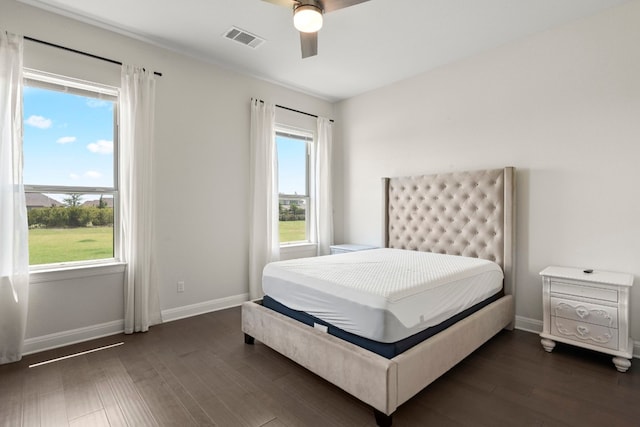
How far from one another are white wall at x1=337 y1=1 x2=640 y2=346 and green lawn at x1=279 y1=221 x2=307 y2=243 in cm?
194

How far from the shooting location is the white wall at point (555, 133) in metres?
2.73

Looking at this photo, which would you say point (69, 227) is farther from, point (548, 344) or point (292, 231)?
point (548, 344)

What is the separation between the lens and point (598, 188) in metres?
2.85

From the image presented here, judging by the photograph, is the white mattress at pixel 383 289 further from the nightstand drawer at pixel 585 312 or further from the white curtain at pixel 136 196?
the white curtain at pixel 136 196

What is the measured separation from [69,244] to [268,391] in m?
2.41

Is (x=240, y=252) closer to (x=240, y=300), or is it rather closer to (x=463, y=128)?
(x=240, y=300)

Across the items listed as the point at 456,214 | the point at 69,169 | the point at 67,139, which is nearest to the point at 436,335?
the point at 456,214

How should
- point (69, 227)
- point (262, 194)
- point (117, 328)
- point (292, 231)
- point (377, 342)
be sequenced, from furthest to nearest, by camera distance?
point (292, 231), point (262, 194), point (117, 328), point (69, 227), point (377, 342)

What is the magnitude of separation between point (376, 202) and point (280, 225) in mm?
1481

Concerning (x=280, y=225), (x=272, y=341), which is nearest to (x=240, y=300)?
(x=280, y=225)

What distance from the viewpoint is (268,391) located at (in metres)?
2.16

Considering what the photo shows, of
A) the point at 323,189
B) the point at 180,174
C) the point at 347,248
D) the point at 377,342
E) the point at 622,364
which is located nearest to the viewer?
the point at 377,342

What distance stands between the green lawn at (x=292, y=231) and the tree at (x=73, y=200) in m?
2.41

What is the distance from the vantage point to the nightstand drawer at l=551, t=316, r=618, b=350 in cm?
246
